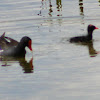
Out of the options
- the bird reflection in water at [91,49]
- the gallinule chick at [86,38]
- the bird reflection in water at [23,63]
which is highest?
the gallinule chick at [86,38]

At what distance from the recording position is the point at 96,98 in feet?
26.5

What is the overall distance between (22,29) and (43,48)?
8.84 ft

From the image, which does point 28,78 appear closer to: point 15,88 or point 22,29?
point 15,88

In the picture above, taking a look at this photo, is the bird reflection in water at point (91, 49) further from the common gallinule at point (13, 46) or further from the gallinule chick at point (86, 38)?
the common gallinule at point (13, 46)

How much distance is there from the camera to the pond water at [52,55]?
8.70m

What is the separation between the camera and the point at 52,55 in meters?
11.9

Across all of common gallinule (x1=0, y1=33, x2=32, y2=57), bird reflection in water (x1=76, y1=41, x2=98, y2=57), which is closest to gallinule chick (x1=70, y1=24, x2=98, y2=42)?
bird reflection in water (x1=76, y1=41, x2=98, y2=57)

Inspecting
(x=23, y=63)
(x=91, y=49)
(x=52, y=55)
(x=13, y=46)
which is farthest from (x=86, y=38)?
(x=23, y=63)

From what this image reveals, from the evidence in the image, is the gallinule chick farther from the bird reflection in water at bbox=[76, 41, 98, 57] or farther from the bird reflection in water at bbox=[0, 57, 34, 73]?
the bird reflection in water at bbox=[0, 57, 34, 73]

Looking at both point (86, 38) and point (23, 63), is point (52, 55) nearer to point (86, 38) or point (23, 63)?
point (23, 63)

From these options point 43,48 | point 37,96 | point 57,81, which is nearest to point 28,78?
point 57,81

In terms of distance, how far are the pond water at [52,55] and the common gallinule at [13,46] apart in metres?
0.28

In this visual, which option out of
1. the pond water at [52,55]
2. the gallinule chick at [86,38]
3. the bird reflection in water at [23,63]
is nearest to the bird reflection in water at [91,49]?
the pond water at [52,55]

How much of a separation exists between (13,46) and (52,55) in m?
1.67
